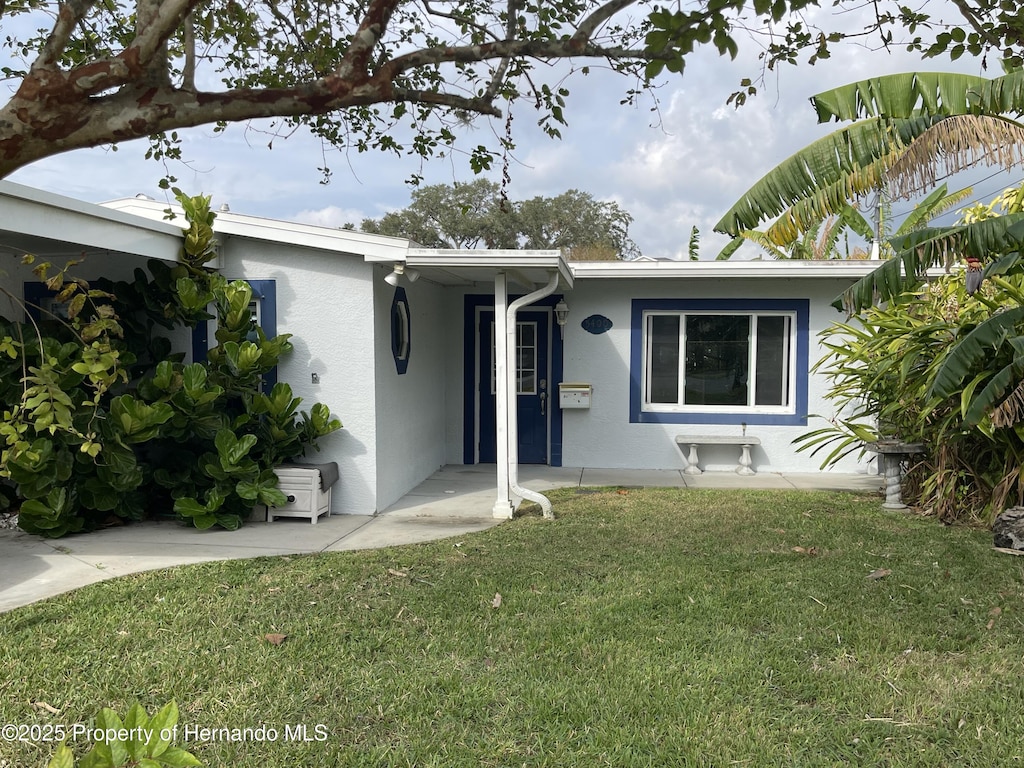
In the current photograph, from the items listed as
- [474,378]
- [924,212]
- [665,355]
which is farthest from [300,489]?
[924,212]

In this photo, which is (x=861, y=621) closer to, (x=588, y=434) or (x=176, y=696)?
(x=176, y=696)

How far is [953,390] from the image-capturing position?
6066 mm

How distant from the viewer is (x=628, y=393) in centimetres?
1025

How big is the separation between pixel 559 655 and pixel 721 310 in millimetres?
7001

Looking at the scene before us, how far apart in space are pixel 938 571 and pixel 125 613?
5.48m

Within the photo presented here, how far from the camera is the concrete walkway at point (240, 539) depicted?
5398 mm

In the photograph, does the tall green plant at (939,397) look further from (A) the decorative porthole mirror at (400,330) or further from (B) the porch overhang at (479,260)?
(A) the decorative porthole mirror at (400,330)

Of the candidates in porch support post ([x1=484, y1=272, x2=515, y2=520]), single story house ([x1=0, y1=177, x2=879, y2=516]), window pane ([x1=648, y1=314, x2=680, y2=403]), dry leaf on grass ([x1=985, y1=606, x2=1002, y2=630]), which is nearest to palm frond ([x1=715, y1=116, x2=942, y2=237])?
single story house ([x1=0, y1=177, x2=879, y2=516])

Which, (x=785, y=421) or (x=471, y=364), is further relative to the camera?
(x=471, y=364)

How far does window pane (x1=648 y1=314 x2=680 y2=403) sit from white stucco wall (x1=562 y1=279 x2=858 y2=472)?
34 cm

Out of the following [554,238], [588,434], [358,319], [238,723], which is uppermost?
[554,238]

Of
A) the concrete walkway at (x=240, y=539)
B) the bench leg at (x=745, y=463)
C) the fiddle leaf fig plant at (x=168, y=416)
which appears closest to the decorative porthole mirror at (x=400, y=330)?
the fiddle leaf fig plant at (x=168, y=416)

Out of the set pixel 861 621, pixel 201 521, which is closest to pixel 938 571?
pixel 861 621

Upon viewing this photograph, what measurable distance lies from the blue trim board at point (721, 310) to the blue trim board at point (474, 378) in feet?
3.34
